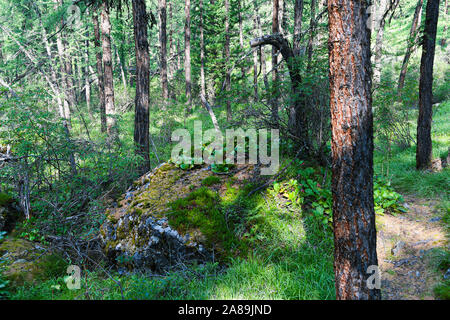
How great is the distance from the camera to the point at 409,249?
3539 mm

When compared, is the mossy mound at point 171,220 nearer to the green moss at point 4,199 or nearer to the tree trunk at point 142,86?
the tree trunk at point 142,86

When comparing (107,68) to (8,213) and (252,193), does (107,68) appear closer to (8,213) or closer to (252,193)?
(8,213)

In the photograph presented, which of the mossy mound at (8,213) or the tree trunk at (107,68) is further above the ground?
the tree trunk at (107,68)

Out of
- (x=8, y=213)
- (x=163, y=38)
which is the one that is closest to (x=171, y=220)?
(x=8, y=213)

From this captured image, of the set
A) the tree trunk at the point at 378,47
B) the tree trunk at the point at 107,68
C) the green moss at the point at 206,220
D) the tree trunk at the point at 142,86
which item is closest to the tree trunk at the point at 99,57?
the tree trunk at the point at 107,68

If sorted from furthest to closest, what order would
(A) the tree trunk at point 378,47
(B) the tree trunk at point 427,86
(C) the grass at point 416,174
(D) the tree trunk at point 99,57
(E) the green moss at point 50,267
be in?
1. (D) the tree trunk at point 99,57
2. (A) the tree trunk at point 378,47
3. (B) the tree trunk at point 427,86
4. (C) the grass at point 416,174
5. (E) the green moss at point 50,267

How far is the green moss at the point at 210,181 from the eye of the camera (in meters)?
4.69

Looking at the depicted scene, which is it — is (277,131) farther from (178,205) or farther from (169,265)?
(169,265)

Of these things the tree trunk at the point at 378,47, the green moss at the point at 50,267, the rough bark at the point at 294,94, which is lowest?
the green moss at the point at 50,267

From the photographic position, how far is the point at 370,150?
240 centimetres

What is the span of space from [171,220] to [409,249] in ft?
11.4
